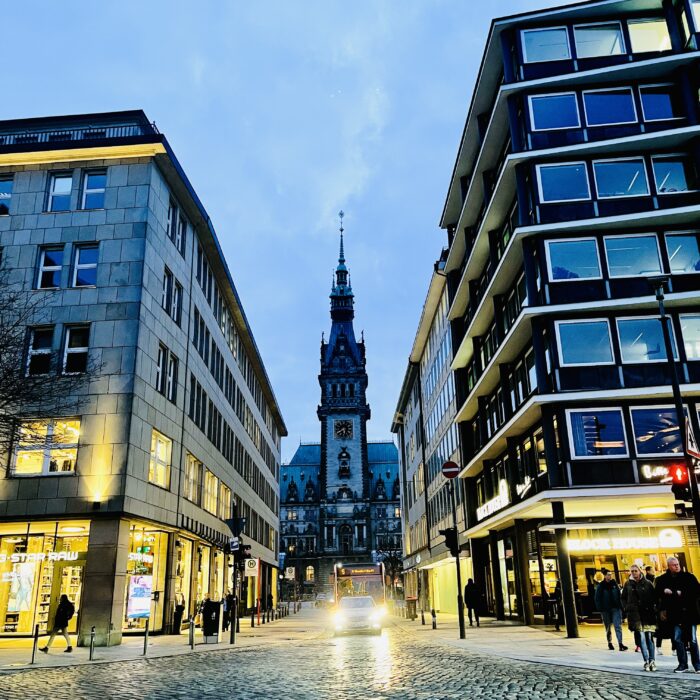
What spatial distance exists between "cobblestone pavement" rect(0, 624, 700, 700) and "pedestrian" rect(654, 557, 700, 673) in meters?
0.61

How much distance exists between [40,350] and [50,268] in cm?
359

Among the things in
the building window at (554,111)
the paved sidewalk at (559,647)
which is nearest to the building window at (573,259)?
the building window at (554,111)

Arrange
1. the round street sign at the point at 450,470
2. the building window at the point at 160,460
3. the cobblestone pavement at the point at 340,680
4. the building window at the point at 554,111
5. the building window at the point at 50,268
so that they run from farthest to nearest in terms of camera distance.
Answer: the building window at the point at 160,460 < the building window at the point at 50,268 < the building window at the point at 554,111 < the round street sign at the point at 450,470 < the cobblestone pavement at the point at 340,680

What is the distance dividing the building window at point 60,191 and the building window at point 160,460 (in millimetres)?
10493

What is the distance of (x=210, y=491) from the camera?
4003 centimetres

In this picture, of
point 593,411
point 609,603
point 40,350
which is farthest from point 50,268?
point 609,603

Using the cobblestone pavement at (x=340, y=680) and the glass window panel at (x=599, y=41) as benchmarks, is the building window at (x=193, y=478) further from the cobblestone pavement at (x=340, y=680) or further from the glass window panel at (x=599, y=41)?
the glass window panel at (x=599, y=41)

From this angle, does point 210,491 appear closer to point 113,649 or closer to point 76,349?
point 76,349

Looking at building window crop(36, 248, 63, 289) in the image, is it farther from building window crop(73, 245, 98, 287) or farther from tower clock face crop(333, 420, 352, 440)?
tower clock face crop(333, 420, 352, 440)

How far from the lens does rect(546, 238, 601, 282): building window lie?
26578 millimetres

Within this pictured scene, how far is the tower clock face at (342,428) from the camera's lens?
462 ft

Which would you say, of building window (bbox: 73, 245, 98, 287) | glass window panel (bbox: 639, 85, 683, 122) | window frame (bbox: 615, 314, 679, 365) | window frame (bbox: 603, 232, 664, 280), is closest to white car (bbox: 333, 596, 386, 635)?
window frame (bbox: 615, 314, 679, 365)

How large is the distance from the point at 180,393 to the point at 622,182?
70.0ft

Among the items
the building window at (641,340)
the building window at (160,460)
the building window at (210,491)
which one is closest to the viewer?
the building window at (641,340)
